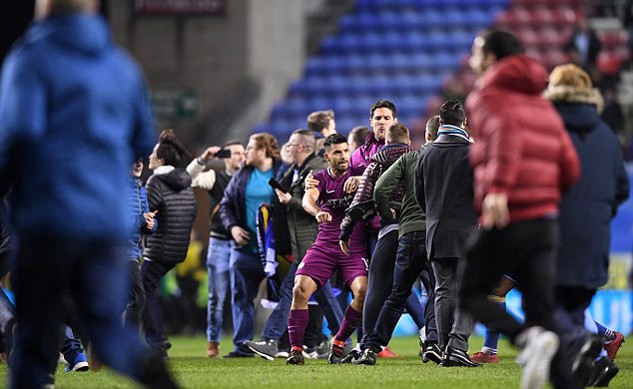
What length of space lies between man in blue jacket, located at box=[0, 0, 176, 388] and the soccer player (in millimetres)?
5206

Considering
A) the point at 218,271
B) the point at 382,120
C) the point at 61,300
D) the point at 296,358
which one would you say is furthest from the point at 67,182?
the point at 218,271

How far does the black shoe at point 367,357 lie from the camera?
11.1 meters

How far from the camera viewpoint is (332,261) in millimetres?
11375

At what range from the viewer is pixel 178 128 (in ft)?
81.5

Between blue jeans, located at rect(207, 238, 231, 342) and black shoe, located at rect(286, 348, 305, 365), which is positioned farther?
blue jeans, located at rect(207, 238, 231, 342)

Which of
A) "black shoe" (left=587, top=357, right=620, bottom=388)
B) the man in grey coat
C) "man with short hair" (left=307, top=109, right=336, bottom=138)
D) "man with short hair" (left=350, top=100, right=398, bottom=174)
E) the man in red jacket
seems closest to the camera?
the man in red jacket

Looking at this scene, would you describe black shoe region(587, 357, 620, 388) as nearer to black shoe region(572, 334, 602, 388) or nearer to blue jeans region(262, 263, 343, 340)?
black shoe region(572, 334, 602, 388)

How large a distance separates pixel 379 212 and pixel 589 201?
3434 mm

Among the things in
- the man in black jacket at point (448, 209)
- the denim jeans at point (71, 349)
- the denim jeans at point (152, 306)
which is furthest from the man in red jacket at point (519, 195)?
the denim jeans at point (152, 306)

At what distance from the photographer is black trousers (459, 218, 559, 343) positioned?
682 cm

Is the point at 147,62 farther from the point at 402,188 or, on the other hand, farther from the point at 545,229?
the point at 545,229

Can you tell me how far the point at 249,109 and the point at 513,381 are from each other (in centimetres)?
1573

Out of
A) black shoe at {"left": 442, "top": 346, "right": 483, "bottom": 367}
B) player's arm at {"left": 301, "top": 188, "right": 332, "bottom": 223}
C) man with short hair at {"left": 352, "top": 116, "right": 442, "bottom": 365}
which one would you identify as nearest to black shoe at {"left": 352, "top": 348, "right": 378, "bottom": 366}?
man with short hair at {"left": 352, "top": 116, "right": 442, "bottom": 365}

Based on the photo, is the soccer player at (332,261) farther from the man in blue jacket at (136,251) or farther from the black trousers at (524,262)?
the black trousers at (524,262)
